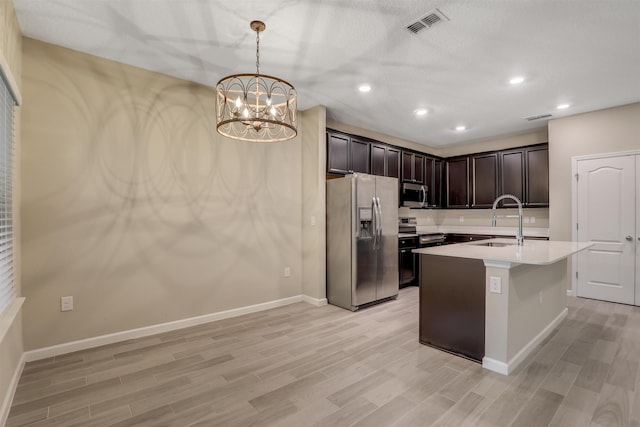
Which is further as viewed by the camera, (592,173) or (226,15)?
(592,173)

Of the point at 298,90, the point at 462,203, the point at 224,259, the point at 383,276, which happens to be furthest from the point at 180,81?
the point at 462,203

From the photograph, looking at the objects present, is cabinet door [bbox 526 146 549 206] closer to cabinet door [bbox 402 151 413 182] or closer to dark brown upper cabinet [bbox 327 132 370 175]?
cabinet door [bbox 402 151 413 182]

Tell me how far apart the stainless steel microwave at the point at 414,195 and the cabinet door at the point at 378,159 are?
60 cm

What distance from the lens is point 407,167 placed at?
5.81 m

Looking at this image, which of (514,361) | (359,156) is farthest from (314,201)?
(514,361)

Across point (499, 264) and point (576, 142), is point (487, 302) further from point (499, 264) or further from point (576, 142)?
point (576, 142)

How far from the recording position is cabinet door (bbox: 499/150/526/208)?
17.9 feet

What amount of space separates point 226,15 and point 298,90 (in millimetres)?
1467

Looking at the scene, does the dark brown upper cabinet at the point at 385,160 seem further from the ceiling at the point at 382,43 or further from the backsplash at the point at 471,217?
the ceiling at the point at 382,43

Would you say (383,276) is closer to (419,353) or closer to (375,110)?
(419,353)

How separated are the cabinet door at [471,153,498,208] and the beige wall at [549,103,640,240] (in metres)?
0.99

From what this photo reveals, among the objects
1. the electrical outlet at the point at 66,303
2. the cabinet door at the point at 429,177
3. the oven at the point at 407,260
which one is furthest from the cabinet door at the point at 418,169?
the electrical outlet at the point at 66,303

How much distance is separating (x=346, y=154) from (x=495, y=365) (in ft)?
10.4

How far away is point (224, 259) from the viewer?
3.75m
